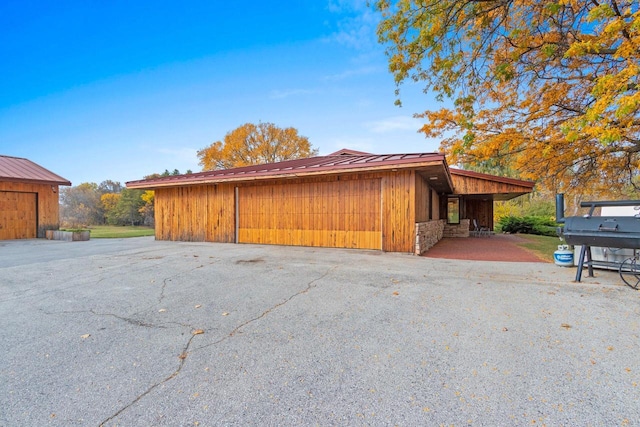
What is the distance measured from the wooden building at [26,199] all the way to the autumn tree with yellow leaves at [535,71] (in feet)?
55.2

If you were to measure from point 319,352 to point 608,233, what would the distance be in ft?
16.9

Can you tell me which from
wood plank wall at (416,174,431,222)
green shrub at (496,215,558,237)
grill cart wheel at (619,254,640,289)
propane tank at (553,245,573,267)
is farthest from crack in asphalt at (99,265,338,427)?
green shrub at (496,215,558,237)

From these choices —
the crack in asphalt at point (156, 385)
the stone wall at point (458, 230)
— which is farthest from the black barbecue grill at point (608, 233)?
the stone wall at point (458, 230)

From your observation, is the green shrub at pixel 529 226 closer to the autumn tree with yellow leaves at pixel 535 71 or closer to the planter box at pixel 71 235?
the autumn tree with yellow leaves at pixel 535 71

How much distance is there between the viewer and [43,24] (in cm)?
1059

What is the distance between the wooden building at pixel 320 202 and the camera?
830 centimetres

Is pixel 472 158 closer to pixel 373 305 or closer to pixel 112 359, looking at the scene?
pixel 373 305

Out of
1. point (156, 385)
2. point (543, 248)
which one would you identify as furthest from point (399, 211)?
point (156, 385)

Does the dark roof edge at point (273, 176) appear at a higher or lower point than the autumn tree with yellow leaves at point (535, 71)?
lower

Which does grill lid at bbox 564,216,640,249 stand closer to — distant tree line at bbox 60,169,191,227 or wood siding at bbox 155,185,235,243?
wood siding at bbox 155,185,235,243

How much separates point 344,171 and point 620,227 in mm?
5912

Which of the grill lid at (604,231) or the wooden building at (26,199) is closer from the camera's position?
the grill lid at (604,231)

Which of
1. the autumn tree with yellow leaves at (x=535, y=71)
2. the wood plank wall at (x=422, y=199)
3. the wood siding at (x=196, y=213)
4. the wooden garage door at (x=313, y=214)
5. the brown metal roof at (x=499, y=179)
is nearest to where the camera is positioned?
the autumn tree with yellow leaves at (x=535, y=71)

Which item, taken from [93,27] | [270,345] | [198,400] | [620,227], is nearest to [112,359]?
[198,400]
